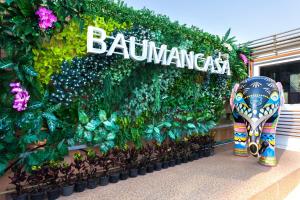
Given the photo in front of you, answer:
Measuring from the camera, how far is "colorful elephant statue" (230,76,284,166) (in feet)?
11.5

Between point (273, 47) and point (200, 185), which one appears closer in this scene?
point (200, 185)

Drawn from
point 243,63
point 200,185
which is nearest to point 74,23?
point 200,185

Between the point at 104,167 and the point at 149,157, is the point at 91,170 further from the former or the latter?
the point at 149,157

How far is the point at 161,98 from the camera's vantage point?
3.79 meters

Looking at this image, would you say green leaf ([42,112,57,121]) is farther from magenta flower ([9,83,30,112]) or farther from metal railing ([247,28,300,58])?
metal railing ([247,28,300,58])

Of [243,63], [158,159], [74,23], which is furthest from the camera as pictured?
[243,63]

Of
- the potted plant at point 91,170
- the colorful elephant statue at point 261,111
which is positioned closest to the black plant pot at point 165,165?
the potted plant at point 91,170

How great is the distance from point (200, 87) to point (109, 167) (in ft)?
7.53

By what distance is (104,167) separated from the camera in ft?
10.2

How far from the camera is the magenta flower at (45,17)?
2.39 meters

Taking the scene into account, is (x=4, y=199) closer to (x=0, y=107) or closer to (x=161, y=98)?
(x=0, y=107)

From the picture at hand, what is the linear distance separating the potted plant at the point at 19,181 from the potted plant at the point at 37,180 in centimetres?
6

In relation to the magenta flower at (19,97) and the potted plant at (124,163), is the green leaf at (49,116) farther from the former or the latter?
the potted plant at (124,163)

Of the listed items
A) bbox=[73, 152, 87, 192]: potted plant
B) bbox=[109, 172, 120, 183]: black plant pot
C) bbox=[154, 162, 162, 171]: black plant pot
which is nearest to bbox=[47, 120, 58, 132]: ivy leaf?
bbox=[73, 152, 87, 192]: potted plant
